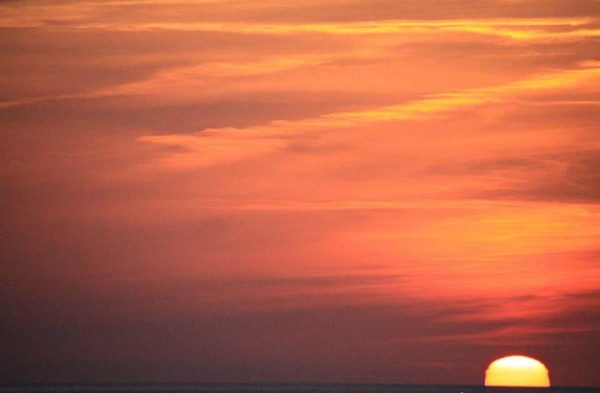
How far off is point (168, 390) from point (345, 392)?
1249cm

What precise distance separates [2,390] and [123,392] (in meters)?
8.43

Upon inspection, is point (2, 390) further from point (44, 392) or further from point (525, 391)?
point (525, 391)

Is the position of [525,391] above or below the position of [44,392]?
above

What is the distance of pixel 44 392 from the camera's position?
2532 inches

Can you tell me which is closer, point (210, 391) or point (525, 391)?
point (525, 391)

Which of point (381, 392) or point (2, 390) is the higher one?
point (381, 392)

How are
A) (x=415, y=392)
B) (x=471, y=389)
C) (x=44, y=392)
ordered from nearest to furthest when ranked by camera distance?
(x=44, y=392)
(x=415, y=392)
(x=471, y=389)

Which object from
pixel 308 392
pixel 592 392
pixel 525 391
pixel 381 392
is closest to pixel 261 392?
pixel 308 392

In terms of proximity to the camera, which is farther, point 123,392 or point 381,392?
point 381,392

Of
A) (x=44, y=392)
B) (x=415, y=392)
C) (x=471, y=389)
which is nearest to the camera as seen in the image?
(x=44, y=392)

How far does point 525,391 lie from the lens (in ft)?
212

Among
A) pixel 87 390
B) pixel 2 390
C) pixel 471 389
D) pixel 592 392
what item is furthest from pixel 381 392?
pixel 2 390

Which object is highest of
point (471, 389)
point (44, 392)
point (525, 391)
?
point (471, 389)

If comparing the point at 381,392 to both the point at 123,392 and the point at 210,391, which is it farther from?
the point at 123,392
